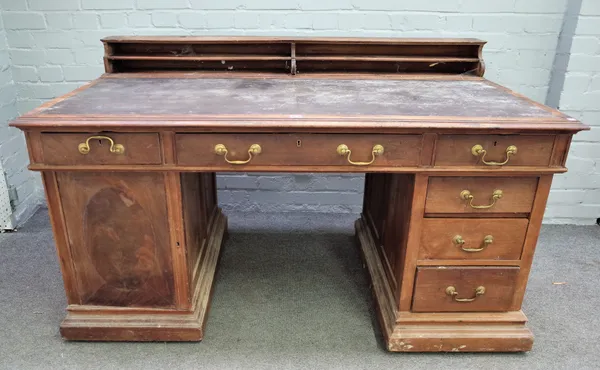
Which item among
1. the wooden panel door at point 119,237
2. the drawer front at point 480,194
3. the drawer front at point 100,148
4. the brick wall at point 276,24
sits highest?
the brick wall at point 276,24

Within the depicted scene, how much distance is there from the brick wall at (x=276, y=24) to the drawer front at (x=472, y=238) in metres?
1.13

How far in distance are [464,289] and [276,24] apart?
1.51 meters

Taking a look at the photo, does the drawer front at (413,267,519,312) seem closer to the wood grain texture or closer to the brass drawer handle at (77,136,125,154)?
the wood grain texture

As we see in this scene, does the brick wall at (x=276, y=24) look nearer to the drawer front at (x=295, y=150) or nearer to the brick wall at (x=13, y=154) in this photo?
the brick wall at (x=13, y=154)

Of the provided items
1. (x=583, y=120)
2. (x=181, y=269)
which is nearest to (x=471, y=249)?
(x=181, y=269)

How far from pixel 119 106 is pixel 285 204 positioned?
134cm

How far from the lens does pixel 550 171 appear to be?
138 cm

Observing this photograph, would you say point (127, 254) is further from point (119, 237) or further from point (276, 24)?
point (276, 24)

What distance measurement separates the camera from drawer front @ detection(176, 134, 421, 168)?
1340 millimetres

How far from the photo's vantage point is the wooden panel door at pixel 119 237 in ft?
4.64

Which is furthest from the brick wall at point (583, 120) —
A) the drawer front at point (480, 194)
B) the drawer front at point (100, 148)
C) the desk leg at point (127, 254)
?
the drawer front at point (100, 148)

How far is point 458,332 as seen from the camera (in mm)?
1570

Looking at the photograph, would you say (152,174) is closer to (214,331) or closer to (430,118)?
(214,331)

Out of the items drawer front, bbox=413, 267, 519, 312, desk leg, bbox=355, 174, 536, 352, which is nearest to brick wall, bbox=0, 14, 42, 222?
desk leg, bbox=355, 174, 536, 352
